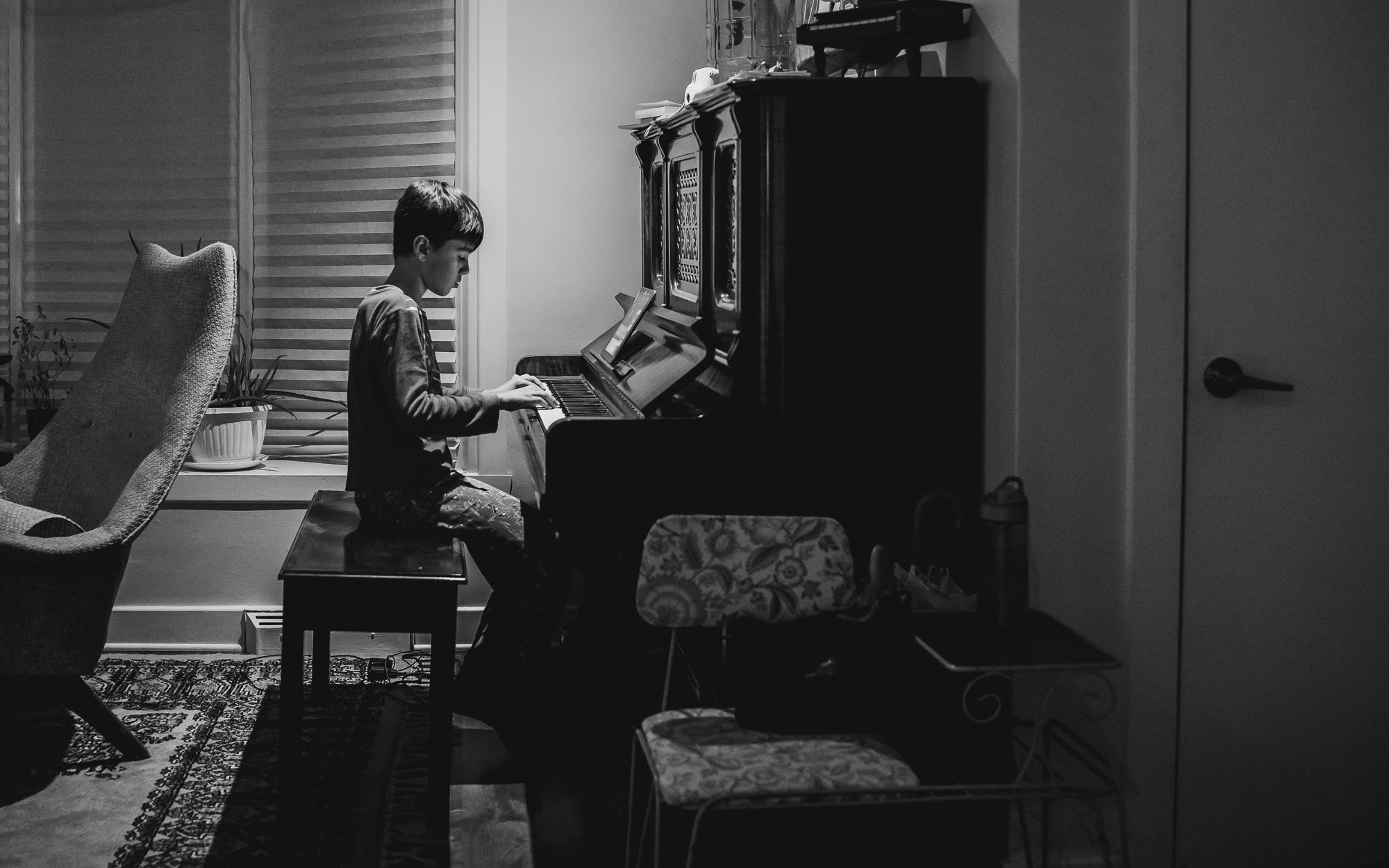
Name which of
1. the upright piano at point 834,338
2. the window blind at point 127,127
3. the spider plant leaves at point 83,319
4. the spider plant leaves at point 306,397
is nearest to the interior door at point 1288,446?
the upright piano at point 834,338

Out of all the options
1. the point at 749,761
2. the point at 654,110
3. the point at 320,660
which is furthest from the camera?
the point at 654,110

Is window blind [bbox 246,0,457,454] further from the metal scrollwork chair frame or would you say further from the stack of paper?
the metal scrollwork chair frame

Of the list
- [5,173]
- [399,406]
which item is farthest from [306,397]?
[399,406]

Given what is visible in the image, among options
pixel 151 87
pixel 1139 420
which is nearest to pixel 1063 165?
pixel 1139 420

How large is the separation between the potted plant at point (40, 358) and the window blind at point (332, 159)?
648 mm

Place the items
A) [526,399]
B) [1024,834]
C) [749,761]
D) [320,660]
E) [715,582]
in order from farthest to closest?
[320,660] → [526,399] → [715,582] → [1024,834] → [749,761]

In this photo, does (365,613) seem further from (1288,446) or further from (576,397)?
(1288,446)

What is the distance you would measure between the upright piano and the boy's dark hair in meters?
0.69

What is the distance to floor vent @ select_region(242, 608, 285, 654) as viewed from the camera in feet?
13.2

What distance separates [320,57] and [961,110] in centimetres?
236

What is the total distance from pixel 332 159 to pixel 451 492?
5.19 ft

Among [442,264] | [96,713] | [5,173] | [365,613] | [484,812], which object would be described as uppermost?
[5,173]

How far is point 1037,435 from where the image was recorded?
2484mm

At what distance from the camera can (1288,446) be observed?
2447 millimetres
